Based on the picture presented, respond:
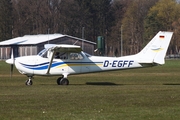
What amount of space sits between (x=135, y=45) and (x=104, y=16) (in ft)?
28.2

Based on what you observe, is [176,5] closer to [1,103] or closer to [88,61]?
[88,61]

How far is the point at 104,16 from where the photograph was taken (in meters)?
105

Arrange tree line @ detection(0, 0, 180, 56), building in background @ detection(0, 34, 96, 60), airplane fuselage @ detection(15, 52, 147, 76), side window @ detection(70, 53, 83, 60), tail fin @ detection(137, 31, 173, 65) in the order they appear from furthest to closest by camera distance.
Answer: tree line @ detection(0, 0, 180, 56), building in background @ detection(0, 34, 96, 60), tail fin @ detection(137, 31, 173, 65), side window @ detection(70, 53, 83, 60), airplane fuselage @ detection(15, 52, 147, 76)

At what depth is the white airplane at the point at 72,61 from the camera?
23391mm

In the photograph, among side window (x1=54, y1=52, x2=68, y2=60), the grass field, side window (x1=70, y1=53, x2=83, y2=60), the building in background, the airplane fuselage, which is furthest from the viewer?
the building in background

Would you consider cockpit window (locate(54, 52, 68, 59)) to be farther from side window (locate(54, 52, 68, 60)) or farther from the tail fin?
the tail fin

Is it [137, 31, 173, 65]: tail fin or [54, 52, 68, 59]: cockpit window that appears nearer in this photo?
[54, 52, 68, 59]: cockpit window

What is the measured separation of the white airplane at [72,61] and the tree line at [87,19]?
74170 millimetres

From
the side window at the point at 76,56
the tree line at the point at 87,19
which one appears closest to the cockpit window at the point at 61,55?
the side window at the point at 76,56

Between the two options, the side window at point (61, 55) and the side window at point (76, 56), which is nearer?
the side window at point (61, 55)

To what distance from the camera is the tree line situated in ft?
330

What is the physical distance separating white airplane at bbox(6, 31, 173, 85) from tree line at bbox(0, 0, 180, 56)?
→ 243ft

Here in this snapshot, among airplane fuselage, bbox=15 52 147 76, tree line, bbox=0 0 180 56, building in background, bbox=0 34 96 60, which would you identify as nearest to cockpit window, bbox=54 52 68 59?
airplane fuselage, bbox=15 52 147 76

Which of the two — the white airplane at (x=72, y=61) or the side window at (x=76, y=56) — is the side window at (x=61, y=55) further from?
the side window at (x=76, y=56)
